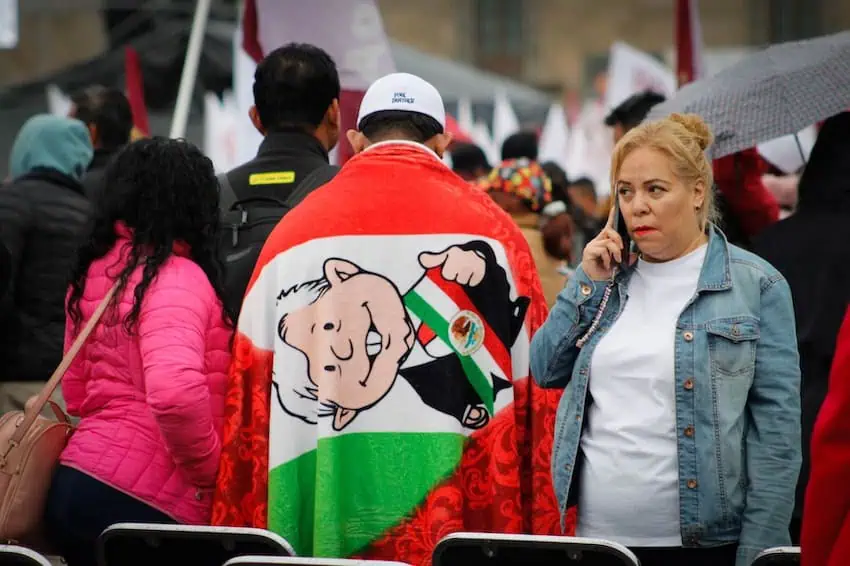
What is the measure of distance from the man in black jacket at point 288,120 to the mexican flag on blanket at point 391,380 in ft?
2.10

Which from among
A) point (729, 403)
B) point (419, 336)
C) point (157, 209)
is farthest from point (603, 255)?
point (157, 209)

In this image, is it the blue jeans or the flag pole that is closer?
the blue jeans

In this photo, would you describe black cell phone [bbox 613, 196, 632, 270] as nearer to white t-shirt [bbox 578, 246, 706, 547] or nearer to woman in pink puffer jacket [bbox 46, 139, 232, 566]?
white t-shirt [bbox 578, 246, 706, 547]

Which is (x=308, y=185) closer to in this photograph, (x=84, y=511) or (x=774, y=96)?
(x=84, y=511)

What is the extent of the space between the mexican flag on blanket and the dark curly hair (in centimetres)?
26

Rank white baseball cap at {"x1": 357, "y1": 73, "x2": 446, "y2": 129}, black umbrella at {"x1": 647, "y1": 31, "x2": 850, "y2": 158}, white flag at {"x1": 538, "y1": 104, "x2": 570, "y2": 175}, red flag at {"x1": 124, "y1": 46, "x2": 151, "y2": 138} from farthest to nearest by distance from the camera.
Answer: white flag at {"x1": 538, "y1": 104, "x2": 570, "y2": 175}, red flag at {"x1": 124, "y1": 46, "x2": 151, "y2": 138}, black umbrella at {"x1": 647, "y1": 31, "x2": 850, "y2": 158}, white baseball cap at {"x1": 357, "y1": 73, "x2": 446, "y2": 129}

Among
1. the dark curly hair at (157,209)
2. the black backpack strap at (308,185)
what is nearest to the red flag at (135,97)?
the black backpack strap at (308,185)

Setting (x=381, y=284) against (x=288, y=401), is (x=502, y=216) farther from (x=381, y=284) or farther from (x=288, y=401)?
(x=288, y=401)

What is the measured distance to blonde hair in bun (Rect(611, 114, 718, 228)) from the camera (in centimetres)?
413

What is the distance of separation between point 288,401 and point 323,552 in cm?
43

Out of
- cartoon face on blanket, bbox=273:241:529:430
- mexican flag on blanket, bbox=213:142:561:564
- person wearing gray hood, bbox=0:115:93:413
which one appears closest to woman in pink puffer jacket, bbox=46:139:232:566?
mexican flag on blanket, bbox=213:142:561:564

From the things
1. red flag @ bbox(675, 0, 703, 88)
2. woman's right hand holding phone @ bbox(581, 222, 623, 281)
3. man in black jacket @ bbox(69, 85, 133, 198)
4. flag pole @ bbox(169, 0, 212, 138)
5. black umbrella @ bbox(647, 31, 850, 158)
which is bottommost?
woman's right hand holding phone @ bbox(581, 222, 623, 281)

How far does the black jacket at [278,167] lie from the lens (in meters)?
Answer: 5.34

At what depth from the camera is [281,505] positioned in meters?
4.64
